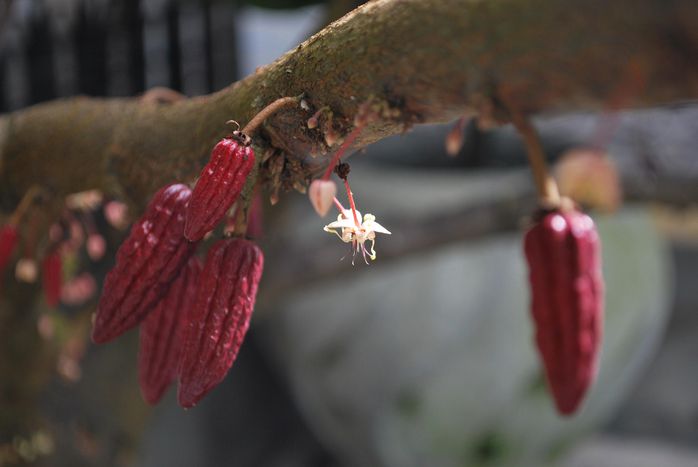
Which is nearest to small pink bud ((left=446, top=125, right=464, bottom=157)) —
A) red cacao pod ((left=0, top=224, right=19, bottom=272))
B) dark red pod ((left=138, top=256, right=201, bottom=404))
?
dark red pod ((left=138, top=256, right=201, bottom=404))

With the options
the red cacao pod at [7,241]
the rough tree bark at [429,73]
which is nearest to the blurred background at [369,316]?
the red cacao pod at [7,241]

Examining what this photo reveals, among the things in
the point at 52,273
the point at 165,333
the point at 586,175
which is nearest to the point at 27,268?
the point at 52,273

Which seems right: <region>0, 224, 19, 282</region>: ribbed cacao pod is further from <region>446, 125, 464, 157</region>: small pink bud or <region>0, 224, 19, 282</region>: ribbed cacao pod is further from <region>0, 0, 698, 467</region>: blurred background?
<region>446, 125, 464, 157</region>: small pink bud

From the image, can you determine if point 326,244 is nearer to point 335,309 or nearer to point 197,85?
point 335,309

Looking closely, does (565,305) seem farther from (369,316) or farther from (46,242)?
(369,316)

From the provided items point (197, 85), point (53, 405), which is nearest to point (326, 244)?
point (53, 405)

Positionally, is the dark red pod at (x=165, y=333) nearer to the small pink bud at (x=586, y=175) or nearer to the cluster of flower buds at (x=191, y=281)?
the cluster of flower buds at (x=191, y=281)
